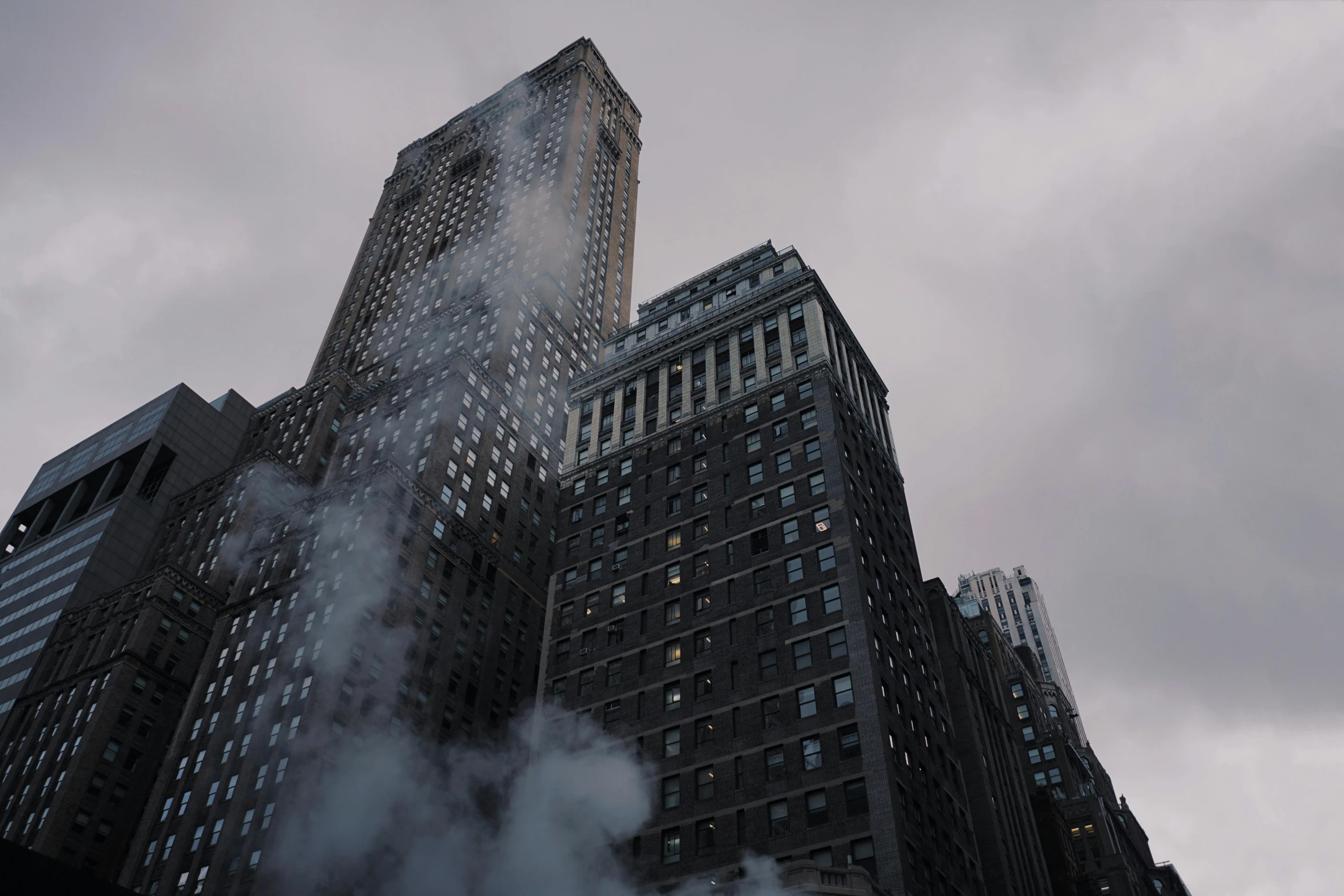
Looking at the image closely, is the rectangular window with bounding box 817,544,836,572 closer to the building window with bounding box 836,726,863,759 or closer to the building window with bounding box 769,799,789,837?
the building window with bounding box 836,726,863,759

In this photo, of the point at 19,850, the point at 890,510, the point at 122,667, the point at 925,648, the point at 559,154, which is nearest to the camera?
the point at 19,850

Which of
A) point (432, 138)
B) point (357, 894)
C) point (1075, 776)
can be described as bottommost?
point (357, 894)

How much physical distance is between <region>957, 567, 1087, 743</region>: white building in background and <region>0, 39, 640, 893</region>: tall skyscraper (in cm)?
9073

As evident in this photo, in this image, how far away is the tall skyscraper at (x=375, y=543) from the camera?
79438 millimetres

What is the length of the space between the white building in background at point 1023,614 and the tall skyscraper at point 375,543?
90.7m

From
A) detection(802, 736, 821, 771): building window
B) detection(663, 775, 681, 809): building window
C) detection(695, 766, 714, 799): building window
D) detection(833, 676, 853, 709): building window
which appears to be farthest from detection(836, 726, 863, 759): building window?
detection(663, 775, 681, 809): building window

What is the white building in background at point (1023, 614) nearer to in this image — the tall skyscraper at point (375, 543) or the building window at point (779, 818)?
the tall skyscraper at point (375, 543)

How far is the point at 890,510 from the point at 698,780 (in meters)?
27.4

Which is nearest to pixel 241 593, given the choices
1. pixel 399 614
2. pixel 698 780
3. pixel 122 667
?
pixel 122 667

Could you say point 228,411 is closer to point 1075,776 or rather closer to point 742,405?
point 742,405

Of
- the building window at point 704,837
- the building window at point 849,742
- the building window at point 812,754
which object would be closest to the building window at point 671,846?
the building window at point 704,837

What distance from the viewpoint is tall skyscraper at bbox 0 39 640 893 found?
261 feet

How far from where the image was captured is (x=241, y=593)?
97562mm

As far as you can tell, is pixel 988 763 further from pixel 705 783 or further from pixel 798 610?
→ pixel 705 783
